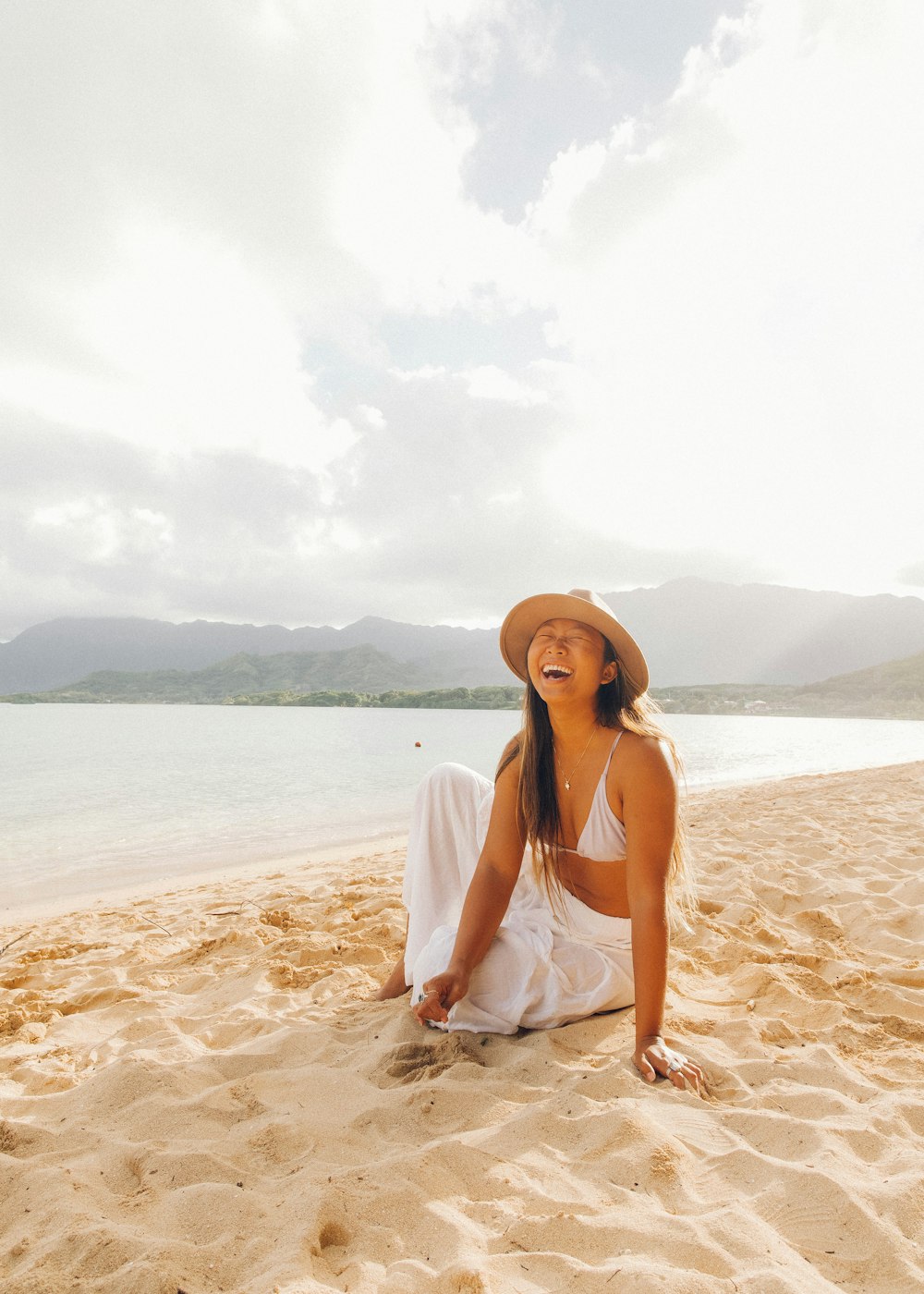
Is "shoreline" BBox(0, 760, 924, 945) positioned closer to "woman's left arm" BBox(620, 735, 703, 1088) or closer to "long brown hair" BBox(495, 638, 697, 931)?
"long brown hair" BBox(495, 638, 697, 931)

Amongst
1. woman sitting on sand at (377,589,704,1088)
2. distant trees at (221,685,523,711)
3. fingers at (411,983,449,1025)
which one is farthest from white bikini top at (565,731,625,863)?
distant trees at (221,685,523,711)

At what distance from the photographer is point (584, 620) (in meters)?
2.54

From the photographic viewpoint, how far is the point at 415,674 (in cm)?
13425

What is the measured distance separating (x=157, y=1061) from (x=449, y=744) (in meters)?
26.9

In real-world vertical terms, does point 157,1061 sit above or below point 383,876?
above

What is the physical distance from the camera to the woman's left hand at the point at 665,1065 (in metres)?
2.07

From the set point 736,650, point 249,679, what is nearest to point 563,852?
point 249,679

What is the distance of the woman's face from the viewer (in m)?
2.48

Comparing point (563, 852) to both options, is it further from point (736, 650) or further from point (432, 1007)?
point (736, 650)

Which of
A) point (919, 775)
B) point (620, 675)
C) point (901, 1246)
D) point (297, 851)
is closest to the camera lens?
point (901, 1246)

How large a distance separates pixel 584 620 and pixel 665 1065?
1428 millimetres

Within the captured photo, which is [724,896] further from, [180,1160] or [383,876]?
[180,1160]

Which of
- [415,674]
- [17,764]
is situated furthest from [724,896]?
[415,674]

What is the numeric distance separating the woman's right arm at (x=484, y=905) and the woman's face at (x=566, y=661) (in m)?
0.39
